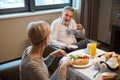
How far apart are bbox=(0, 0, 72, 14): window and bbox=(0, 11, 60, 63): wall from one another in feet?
0.66

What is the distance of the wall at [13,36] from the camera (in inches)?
105

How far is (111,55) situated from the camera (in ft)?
5.27

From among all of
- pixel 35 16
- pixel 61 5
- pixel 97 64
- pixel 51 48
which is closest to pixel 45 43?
pixel 97 64

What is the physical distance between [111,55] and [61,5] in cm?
205

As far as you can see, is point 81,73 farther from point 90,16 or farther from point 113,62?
point 90,16

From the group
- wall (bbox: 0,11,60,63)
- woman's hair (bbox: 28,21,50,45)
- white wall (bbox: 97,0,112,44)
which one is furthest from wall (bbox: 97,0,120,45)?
woman's hair (bbox: 28,21,50,45)

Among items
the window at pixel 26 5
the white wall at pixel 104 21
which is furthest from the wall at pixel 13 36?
the white wall at pixel 104 21

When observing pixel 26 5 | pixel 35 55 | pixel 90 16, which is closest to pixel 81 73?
pixel 35 55

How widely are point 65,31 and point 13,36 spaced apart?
89 centimetres

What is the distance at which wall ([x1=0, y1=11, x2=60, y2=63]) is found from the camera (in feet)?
8.78

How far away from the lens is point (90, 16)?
346 cm

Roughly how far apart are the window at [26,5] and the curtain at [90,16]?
18.6 inches

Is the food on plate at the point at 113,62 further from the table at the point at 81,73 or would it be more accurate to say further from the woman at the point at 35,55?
the woman at the point at 35,55

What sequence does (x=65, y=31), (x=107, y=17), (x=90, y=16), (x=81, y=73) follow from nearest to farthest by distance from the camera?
(x=81, y=73)
(x=65, y=31)
(x=90, y=16)
(x=107, y=17)
